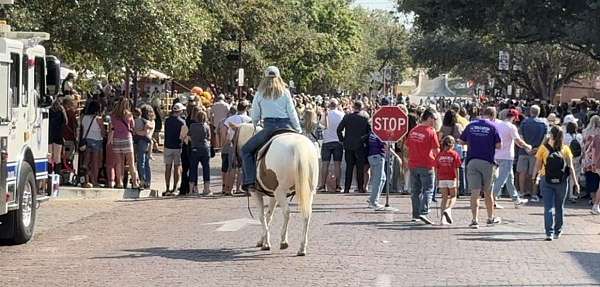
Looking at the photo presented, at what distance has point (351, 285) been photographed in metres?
11.0

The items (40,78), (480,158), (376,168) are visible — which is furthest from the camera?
(376,168)

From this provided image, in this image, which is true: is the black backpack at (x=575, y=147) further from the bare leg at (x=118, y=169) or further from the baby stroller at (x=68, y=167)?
the baby stroller at (x=68, y=167)

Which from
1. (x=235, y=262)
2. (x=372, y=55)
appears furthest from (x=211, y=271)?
(x=372, y=55)

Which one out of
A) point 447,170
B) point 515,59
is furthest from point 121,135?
point 515,59

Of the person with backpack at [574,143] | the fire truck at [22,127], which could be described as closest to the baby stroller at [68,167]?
the fire truck at [22,127]

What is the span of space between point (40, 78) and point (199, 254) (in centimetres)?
353

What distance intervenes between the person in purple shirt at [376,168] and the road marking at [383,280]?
7.22 m

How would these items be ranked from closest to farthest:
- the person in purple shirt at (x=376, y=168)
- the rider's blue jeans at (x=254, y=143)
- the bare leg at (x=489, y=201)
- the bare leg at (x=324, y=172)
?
the rider's blue jeans at (x=254, y=143)
the bare leg at (x=489, y=201)
the person in purple shirt at (x=376, y=168)
the bare leg at (x=324, y=172)

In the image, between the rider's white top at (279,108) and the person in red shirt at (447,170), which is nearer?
the rider's white top at (279,108)

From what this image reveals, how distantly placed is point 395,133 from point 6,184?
831cm

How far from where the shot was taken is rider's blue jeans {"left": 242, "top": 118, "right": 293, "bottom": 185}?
13445mm

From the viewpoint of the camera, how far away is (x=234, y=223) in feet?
54.2

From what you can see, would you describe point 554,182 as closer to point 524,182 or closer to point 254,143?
point 254,143

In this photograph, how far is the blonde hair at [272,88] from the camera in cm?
1352
